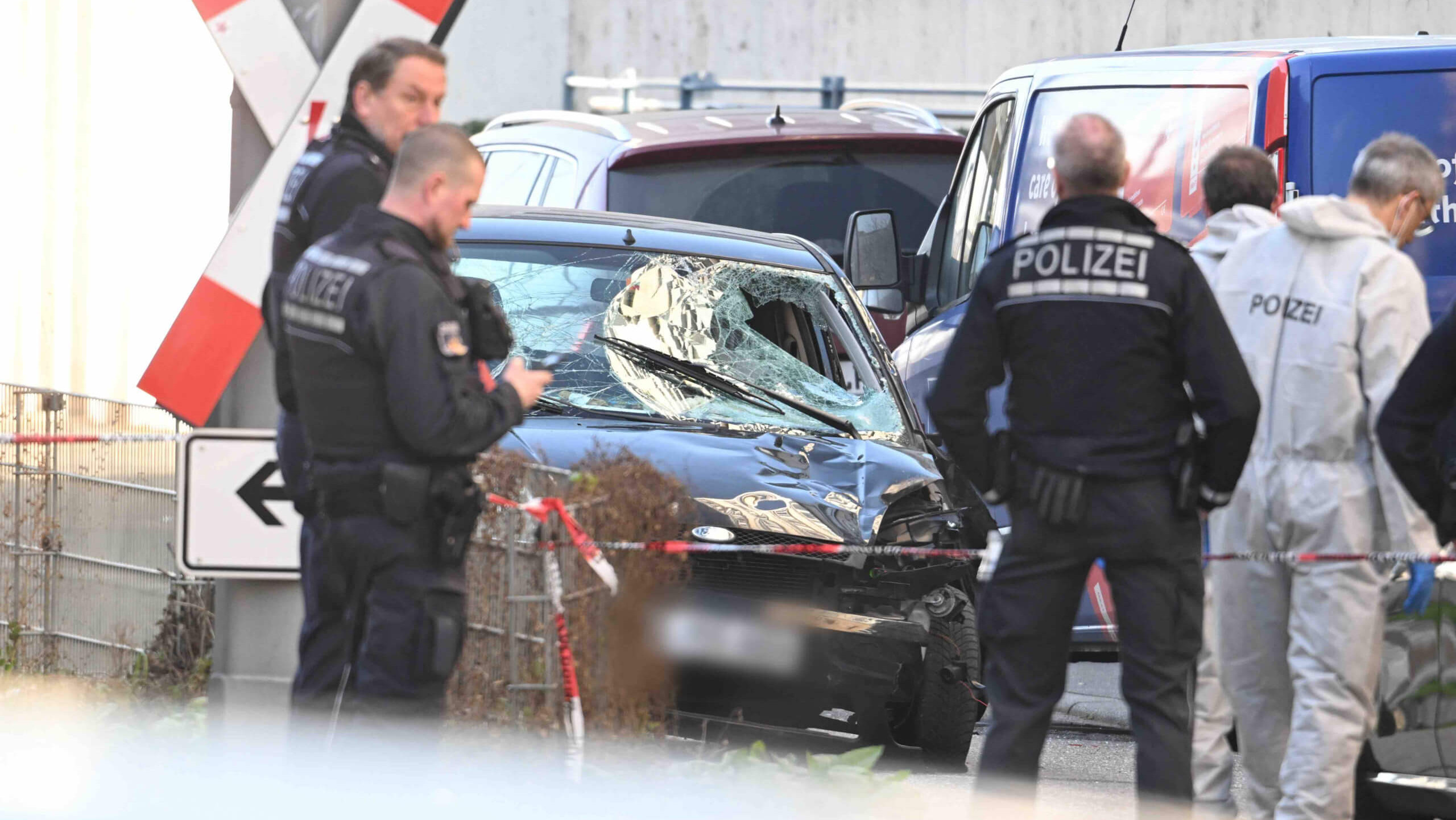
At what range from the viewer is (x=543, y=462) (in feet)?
17.7

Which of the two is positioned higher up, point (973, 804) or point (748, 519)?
point (748, 519)

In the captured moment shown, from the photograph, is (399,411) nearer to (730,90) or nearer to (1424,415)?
(1424,415)

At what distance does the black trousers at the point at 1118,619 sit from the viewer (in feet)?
14.1

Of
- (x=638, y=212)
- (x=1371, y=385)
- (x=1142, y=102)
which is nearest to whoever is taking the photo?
(x=1371, y=385)

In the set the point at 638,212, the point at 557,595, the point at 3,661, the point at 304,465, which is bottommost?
the point at 3,661

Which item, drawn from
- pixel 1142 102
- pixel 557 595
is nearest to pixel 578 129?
pixel 1142 102

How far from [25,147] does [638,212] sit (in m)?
7.06

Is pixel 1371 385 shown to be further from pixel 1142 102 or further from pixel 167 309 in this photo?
pixel 167 309

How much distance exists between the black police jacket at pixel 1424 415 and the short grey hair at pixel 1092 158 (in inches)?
33.1

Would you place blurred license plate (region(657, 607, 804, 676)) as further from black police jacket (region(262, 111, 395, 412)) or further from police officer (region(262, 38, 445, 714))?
black police jacket (region(262, 111, 395, 412))

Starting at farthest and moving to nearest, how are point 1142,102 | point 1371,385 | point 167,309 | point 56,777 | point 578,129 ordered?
point 167,309 → point 578,129 → point 1142,102 → point 1371,385 → point 56,777

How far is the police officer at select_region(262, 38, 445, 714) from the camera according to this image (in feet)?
13.5

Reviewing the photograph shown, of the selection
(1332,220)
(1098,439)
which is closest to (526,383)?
(1098,439)

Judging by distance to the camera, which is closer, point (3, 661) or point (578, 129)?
point (3, 661)
